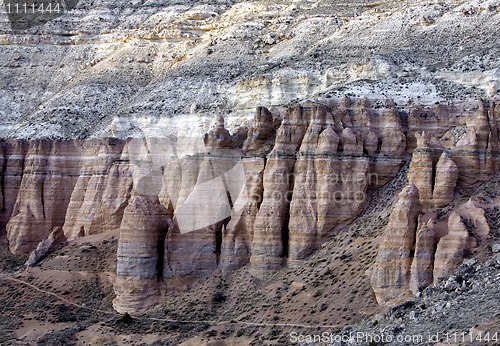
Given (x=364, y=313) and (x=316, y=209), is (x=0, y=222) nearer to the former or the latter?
(x=316, y=209)

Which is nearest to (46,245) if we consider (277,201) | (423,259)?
(277,201)

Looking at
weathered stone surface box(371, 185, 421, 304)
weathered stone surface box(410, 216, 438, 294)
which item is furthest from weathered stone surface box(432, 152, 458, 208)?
weathered stone surface box(410, 216, 438, 294)

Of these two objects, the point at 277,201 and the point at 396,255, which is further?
the point at 277,201

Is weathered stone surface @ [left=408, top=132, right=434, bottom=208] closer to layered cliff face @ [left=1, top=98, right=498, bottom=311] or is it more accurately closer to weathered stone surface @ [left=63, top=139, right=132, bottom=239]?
layered cliff face @ [left=1, top=98, right=498, bottom=311]

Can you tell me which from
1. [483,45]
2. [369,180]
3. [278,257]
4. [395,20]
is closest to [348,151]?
[369,180]

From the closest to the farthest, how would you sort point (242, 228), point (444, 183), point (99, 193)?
point (444, 183)
point (242, 228)
point (99, 193)

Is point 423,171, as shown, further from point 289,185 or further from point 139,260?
point 139,260

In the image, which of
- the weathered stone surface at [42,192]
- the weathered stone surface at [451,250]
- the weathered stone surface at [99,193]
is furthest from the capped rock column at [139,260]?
the weathered stone surface at [451,250]

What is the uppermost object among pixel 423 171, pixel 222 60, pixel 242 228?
pixel 222 60
